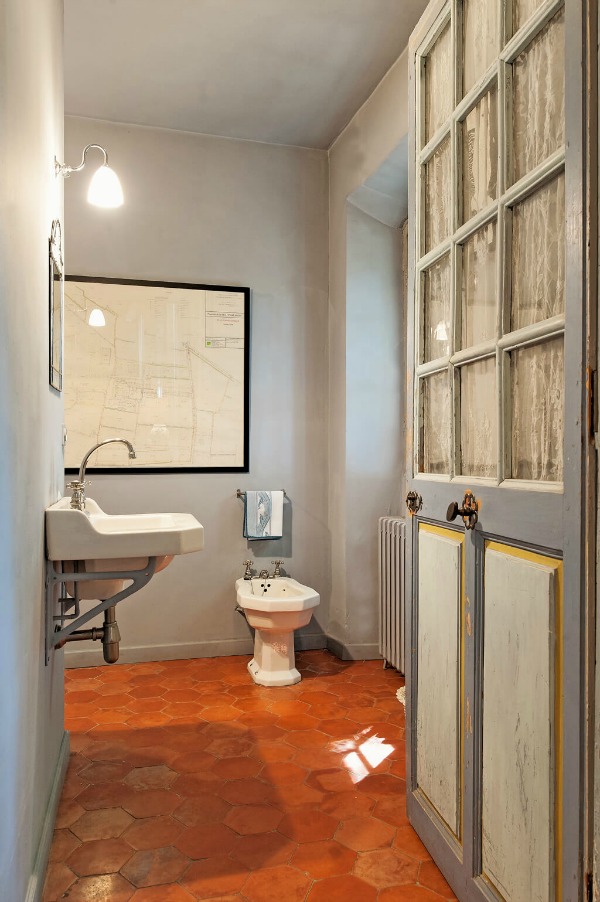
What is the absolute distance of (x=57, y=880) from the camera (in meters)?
1.71

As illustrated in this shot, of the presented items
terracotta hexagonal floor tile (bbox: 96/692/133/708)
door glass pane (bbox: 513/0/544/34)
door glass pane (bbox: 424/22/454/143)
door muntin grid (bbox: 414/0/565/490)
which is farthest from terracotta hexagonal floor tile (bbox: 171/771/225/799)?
door glass pane (bbox: 513/0/544/34)

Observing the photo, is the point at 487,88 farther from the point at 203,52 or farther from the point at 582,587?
the point at 203,52

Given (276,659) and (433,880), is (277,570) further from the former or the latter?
(433,880)

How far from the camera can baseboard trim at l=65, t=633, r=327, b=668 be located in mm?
3420

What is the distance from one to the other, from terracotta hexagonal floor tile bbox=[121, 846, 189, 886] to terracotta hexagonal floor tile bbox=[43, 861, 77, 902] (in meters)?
0.14

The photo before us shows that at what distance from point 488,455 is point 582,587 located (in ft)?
1.56

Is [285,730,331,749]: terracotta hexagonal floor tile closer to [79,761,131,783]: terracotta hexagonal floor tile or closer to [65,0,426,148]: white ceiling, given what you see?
[79,761,131,783]: terracotta hexagonal floor tile

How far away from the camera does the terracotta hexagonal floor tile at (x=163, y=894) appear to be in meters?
1.63

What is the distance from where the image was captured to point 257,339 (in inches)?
146

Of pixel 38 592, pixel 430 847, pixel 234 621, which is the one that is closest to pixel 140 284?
pixel 234 621

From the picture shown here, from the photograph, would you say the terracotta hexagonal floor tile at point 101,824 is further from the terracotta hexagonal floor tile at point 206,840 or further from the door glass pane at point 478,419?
the door glass pane at point 478,419

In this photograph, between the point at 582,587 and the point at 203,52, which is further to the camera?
the point at 203,52

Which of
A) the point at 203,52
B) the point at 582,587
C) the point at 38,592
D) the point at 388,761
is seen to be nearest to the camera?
the point at 582,587

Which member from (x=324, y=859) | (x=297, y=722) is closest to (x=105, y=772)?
(x=297, y=722)
